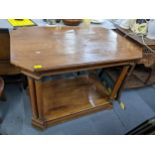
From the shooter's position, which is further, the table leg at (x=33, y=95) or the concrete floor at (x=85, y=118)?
the concrete floor at (x=85, y=118)

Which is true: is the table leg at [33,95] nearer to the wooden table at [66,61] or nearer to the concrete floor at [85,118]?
the wooden table at [66,61]

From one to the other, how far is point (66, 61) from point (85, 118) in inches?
30.7

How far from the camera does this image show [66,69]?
1.21 metres

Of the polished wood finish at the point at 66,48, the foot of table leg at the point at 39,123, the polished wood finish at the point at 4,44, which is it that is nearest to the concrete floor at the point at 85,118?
the foot of table leg at the point at 39,123

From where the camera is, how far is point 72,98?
1.84 metres

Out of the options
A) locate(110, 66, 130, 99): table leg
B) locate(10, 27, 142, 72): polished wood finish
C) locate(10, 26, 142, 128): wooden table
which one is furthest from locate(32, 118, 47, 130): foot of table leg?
locate(110, 66, 130, 99): table leg

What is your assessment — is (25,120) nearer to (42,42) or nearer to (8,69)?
(8,69)

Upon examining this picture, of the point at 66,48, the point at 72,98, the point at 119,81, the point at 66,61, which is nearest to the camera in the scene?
the point at 66,61

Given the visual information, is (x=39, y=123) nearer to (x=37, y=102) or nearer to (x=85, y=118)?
(x=37, y=102)

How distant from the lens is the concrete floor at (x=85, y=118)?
1590 millimetres

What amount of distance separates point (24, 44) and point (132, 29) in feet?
3.60

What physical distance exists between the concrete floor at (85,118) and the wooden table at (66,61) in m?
0.07

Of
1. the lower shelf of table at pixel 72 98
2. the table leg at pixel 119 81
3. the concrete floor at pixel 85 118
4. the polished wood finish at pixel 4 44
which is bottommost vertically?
the concrete floor at pixel 85 118

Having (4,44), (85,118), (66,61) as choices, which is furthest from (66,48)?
Answer: (85,118)
